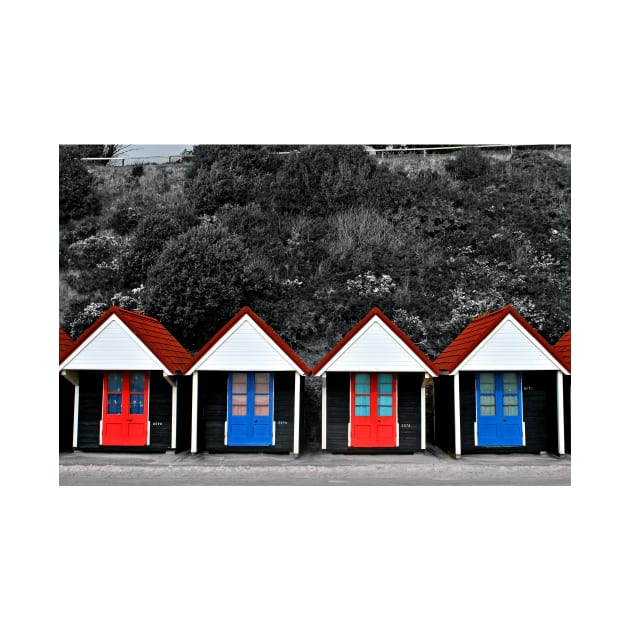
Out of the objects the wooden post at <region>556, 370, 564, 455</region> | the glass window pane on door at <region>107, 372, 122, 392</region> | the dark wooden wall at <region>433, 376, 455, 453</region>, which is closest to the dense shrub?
the dark wooden wall at <region>433, 376, 455, 453</region>

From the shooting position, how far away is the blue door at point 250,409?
44.5ft

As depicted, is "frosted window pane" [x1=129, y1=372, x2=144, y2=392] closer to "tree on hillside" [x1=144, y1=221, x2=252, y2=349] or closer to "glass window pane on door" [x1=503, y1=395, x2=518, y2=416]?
"tree on hillside" [x1=144, y1=221, x2=252, y2=349]

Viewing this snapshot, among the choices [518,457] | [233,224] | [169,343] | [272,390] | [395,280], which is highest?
[233,224]

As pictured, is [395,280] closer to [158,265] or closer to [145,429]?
[158,265]

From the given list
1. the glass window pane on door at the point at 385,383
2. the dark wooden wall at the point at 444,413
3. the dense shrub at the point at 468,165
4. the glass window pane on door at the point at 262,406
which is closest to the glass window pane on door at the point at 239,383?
the glass window pane on door at the point at 262,406

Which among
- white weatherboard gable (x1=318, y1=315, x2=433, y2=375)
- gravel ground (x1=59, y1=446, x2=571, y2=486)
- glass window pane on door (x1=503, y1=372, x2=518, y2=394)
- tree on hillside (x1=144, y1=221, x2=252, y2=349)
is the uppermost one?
tree on hillside (x1=144, y1=221, x2=252, y2=349)

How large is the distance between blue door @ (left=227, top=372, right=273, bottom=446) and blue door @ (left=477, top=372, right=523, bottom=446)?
4.73 meters

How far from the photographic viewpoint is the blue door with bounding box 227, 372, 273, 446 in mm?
13562

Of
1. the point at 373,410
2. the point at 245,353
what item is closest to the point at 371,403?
the point at 373,410

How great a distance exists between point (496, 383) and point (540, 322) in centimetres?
243

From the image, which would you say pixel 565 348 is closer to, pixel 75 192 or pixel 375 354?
pixel 375 354

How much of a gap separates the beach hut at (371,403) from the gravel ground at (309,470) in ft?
1.07

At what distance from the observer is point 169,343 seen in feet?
48.1

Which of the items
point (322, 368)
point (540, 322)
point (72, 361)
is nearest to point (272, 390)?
point (322, 368)
